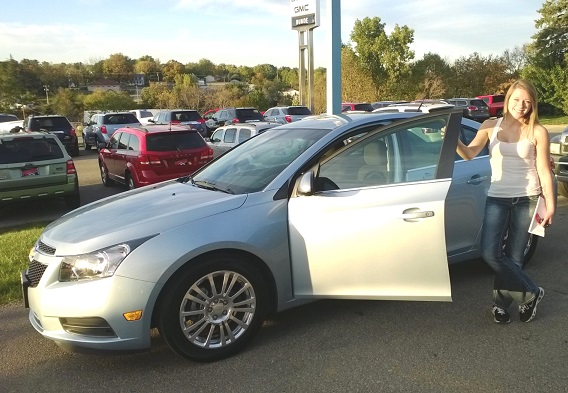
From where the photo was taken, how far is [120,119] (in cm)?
2177

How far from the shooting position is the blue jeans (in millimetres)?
3529

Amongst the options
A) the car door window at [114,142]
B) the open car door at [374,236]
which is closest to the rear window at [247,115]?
the car door window at [114,142]

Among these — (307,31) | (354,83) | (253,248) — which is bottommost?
(253,248)

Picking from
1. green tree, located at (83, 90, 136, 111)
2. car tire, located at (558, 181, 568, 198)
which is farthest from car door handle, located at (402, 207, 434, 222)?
green tree, located at (83, 90, 136, 111)

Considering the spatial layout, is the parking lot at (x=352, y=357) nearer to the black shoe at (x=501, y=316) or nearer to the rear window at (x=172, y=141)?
the black shoe at (x=501, y=316)

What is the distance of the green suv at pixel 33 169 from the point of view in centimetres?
833

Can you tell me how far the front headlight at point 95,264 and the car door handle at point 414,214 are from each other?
1.81 metres

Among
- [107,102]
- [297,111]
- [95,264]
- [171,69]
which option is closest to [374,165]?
[95,264]

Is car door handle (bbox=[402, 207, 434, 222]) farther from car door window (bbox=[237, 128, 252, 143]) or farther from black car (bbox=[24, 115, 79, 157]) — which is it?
black car (bbox=[24, 115, 79, 157])

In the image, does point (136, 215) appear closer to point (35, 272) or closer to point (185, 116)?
point (35, 272)

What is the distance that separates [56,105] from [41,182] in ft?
149

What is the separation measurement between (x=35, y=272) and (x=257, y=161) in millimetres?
1867

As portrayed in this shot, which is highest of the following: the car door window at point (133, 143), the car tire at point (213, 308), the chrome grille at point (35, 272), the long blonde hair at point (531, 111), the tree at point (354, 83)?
the tree at point (354, 83)

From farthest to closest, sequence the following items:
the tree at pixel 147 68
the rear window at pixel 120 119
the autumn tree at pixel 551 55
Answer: the tree at pixel 147 68
the autumn tree at pixel 551 55
the rear window at pixel 120 119
